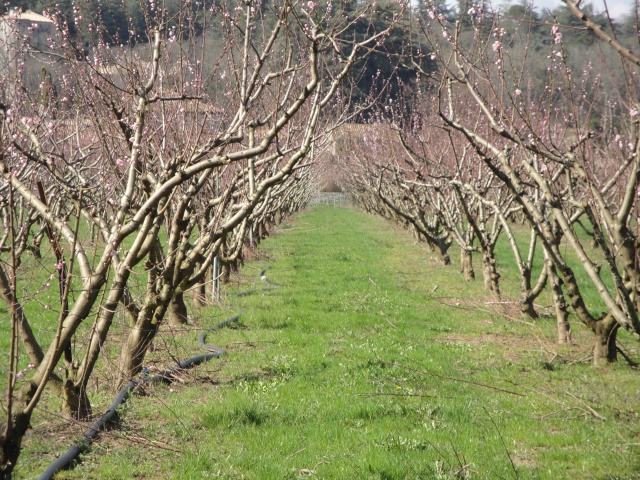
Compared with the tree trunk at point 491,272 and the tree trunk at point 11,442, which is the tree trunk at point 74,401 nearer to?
the tree trunk at point 11,442

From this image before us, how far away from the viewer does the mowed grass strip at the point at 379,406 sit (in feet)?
16.2

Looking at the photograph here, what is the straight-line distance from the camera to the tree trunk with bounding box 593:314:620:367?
25.7 feet

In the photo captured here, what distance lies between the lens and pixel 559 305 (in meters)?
9.30

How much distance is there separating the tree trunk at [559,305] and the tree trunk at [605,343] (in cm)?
115

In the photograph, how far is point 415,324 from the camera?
35.4 feet

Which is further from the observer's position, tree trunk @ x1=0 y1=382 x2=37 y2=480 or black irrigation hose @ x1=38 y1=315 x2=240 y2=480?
black irrigation hose @ x1=38 y1=315 x2=240 y2=480

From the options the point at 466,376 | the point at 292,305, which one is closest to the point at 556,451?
the point at 466,376

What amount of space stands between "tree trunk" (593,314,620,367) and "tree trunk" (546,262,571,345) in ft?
3.79

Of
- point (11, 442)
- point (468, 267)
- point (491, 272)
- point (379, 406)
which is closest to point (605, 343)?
point (379, 406)

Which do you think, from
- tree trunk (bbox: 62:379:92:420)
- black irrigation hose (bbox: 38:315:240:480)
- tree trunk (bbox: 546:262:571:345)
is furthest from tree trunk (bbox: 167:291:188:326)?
tree trunk (bbox: 546:262:571:345)

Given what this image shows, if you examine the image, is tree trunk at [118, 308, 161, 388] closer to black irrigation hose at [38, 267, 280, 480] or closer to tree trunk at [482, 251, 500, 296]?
black irrigation hose at [38, 267, 280, 480]

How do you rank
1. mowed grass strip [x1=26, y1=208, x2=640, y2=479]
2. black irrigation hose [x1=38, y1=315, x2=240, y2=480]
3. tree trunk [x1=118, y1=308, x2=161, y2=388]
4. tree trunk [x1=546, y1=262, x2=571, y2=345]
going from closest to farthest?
black irrigation hose [x1=38, y1=315, x2=240, y2=480]
mowed grass strip [x1=26, y1=208, x2=640, y2=479]
tree trunk [x1=118, y1=308, x2=161, y2=388]
tree trunk [x1=546, y1=262, x2=571, y2=345]

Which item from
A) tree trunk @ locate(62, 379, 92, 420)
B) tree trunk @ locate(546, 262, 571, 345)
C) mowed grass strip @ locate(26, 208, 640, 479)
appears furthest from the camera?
tree trunk @ locate(546, 262, 571, 345)

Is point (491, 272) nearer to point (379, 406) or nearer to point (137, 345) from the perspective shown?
point (379, 406)
